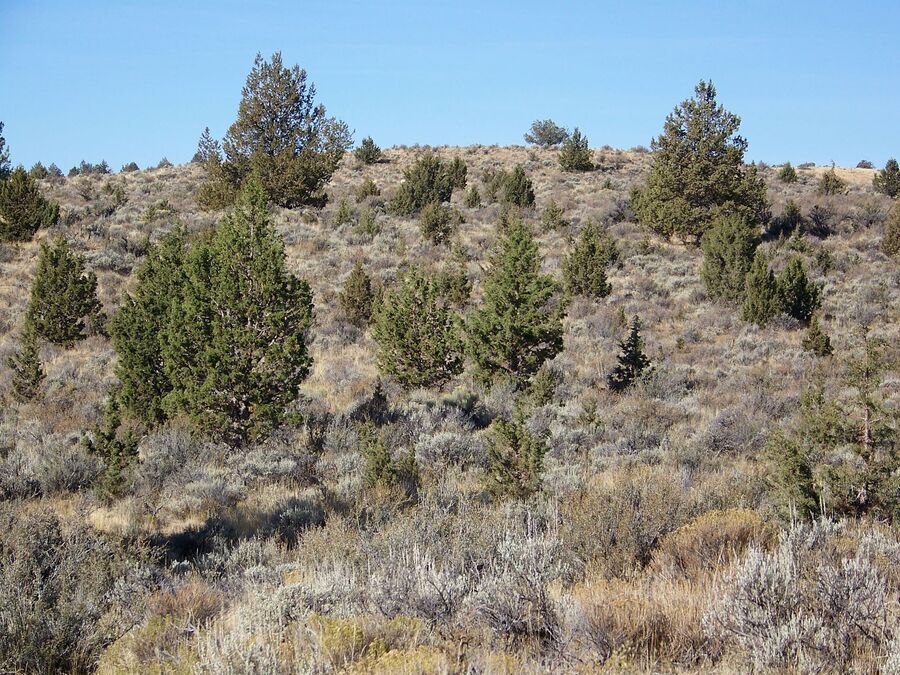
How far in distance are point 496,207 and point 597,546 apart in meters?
29.4

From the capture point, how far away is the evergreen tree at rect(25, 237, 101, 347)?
16719mm

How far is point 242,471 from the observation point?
370 inches

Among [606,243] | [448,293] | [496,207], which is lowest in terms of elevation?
[448,293]

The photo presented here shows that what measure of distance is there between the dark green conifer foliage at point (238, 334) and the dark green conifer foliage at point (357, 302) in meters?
9.30

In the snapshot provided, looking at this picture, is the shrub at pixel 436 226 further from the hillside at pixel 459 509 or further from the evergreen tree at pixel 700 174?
the evergreen tree at pixel 700 174

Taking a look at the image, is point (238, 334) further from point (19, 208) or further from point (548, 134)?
point (548, 134)

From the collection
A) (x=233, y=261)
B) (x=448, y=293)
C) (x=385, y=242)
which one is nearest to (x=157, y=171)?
(x=385, y=242)

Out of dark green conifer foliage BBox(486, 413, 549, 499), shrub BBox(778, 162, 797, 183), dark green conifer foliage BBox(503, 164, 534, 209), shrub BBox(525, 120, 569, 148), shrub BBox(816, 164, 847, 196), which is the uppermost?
shrub BBox(525, 120, 569, 148)

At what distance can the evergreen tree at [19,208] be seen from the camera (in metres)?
23.7

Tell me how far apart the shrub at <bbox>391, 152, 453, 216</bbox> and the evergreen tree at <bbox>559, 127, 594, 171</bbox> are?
39.8ft

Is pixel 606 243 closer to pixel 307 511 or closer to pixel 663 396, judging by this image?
pixel 663 396

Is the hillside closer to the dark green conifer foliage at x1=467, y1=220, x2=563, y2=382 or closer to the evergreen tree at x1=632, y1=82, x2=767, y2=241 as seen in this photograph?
the dark green conifer foliage at x1=467, y1=220, x2=563, y2=382

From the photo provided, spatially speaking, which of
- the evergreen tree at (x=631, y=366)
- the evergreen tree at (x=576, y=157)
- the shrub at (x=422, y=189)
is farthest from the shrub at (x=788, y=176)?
the evergreen tree at (x=631, y=366)

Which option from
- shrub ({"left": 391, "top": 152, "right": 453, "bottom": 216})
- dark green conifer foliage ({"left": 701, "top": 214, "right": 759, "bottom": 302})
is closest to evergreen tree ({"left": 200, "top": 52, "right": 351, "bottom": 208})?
shrub ({"left": 391, "top": 152, "right": 453, "bottom": 216})
